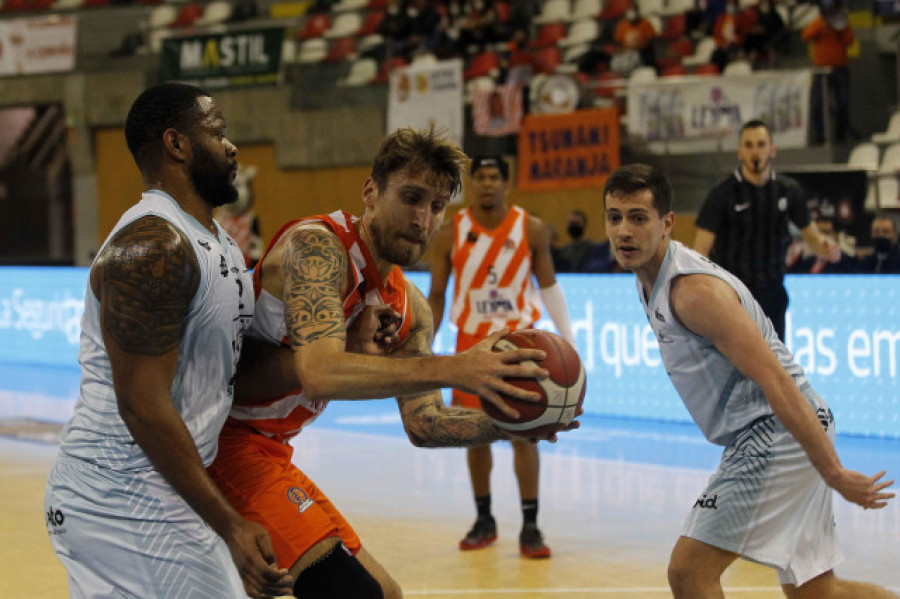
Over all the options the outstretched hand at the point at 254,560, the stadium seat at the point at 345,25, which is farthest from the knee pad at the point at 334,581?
the stadium seat at the point at 345,25

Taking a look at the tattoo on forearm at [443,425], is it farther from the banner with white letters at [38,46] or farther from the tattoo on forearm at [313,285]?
the banner with white letters at [38,46]

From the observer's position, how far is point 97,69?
21594 millimetres

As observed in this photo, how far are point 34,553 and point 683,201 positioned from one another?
396 inches

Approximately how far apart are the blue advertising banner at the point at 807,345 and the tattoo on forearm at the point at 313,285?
21.5ft

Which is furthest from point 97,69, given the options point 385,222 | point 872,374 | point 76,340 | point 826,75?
point 385,222

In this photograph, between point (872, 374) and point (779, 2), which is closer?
point (872, 374)

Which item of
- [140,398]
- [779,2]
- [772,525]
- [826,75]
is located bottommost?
[772,525]

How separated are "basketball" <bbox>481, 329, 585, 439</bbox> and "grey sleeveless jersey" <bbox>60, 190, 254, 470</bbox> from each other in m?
0.67

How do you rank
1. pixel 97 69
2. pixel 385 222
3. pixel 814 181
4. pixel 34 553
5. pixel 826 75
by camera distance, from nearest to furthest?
pixel 385 222 < pixel 34 553 < pixel 814 181 < pixel 826 75 < pixel 97 69

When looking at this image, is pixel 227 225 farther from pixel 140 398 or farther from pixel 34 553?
pixel 140 398

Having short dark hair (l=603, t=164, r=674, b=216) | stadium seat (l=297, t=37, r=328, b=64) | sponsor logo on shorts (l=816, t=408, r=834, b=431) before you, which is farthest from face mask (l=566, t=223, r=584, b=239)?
sponsor logo on shorts (l=816, t=408, r=834, b=431)

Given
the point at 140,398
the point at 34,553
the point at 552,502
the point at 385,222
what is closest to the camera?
the point at 140,398

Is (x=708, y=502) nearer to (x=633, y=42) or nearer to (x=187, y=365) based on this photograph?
(x=187, y=365)

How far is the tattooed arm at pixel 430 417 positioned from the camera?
3.60 metres
